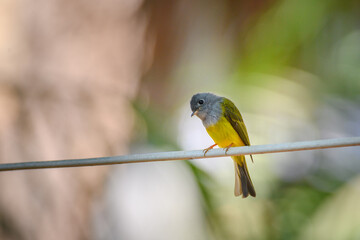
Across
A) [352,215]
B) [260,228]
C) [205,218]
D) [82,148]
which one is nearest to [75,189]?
[82,148]

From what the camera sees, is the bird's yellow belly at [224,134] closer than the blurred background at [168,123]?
Yes

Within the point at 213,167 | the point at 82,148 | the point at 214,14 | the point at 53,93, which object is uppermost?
the point at 214,14

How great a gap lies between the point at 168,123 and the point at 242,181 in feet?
7.53

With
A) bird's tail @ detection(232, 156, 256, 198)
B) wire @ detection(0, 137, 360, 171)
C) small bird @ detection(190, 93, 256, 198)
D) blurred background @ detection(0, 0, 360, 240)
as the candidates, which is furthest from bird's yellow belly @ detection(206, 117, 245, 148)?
blurred background @ detection(0, 0, 360, 240)

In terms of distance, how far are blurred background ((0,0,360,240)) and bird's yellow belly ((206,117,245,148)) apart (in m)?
1.80

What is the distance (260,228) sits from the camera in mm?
5023

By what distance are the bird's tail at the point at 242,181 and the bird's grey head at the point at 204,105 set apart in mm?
412

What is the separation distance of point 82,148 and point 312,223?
9.42 feet

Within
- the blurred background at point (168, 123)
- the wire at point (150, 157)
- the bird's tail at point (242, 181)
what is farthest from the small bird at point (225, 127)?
the blurred background at point (168, 123)

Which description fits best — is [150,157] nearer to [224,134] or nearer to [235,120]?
[224,134]

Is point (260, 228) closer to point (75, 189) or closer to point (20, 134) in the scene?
point (75, 189)

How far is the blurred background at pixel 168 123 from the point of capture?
490 centimetres

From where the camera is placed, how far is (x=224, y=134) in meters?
2.96

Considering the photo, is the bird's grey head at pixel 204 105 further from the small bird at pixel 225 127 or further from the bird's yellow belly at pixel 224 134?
the bird's yellow belly at pixel 224 134
